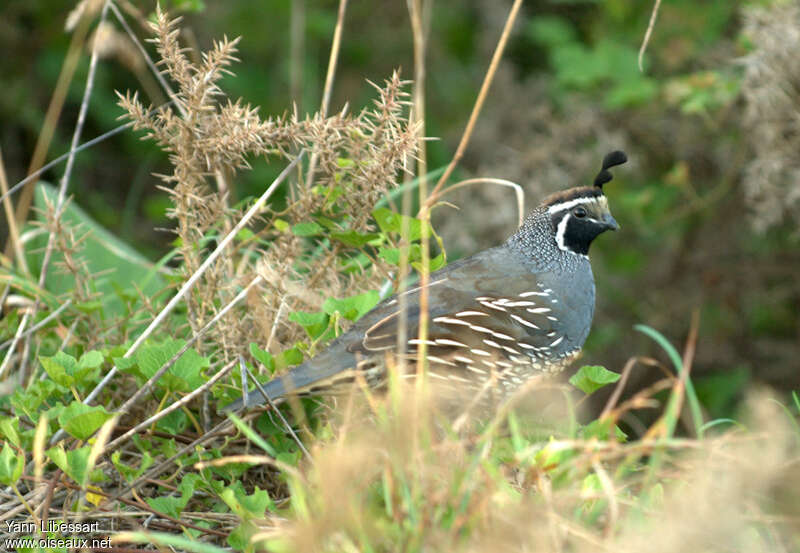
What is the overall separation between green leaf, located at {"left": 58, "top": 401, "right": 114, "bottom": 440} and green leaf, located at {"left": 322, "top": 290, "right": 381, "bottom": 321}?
68 cm

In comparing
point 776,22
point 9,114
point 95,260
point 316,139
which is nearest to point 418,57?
point 316,139

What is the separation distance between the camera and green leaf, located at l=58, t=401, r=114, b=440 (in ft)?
6.94

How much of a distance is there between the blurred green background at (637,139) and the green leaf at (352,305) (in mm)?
1704

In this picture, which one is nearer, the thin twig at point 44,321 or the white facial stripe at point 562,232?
the thin twig at point 44,321

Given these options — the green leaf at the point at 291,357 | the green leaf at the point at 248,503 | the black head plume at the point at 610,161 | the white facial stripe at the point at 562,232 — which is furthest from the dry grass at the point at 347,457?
the black head plume at the point at 610,161

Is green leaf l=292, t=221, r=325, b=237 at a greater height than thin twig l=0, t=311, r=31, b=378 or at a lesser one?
greater

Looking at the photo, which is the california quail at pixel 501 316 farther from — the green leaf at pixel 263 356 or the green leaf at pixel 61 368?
the green leaf at pixel 61 368

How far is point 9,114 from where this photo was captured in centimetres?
570

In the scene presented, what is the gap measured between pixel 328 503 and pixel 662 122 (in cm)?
405

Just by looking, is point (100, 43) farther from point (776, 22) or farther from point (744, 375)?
point (744, 375)

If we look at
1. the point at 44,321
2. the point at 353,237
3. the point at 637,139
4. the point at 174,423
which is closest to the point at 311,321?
the point at 353,237

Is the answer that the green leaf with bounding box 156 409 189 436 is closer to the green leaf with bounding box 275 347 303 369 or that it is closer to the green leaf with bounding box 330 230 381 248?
the green leaf with bounding box 275 347 303 369

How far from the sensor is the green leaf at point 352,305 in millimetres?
2629

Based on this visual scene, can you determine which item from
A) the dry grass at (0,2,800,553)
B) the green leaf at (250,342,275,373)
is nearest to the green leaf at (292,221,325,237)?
the dry grass at (0,2,800,553)
